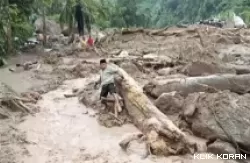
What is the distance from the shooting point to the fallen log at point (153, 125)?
694 centimetres

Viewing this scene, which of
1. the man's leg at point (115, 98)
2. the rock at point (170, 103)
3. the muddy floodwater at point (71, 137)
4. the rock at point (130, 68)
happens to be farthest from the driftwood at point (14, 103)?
the rock at point (130, 68)

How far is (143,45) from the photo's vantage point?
722 inches

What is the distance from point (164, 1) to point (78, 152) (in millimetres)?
45169

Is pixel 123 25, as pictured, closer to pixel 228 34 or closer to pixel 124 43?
pixel 124 43

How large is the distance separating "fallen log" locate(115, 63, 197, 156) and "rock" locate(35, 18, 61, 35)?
1617cm

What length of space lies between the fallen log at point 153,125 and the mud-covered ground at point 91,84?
18cm

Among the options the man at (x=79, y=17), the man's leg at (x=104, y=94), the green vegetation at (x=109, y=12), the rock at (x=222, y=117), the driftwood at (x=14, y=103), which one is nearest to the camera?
the rock at (x=222, y=117)

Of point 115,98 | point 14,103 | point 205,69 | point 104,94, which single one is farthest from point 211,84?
point 14,103

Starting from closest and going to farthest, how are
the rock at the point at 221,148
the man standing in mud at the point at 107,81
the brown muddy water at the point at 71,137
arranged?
the rock at the point at 221,148, the brown muddy water at the point at 71,137, the man standing in mud at the point at 107,81

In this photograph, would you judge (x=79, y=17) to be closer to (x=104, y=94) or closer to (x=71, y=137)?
(x=104, y=94)

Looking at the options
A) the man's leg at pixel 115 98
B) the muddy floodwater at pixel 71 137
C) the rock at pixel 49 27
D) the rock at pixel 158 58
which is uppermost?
the rock at pixel 49 27

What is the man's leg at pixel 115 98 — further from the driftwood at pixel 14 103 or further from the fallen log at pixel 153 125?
the driftwood at pixel 14 103

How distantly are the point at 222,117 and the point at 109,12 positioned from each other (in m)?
24.3

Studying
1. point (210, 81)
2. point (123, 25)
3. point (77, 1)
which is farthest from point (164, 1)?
point (210, 81)
